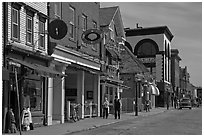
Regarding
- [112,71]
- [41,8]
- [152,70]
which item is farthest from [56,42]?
[152,70]

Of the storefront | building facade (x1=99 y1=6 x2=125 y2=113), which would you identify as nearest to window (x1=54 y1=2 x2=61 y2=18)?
the storefront

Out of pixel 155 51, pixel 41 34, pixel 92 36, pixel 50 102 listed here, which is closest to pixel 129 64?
pixel 155 51

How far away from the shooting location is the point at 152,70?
233 ft

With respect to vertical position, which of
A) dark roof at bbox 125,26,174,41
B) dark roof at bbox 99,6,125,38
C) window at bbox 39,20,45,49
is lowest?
window at bbox 39,20,45,49

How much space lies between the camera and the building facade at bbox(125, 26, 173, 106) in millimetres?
69250

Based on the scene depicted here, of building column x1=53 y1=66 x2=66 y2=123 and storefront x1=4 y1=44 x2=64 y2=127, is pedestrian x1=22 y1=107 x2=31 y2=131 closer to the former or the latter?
storefront x1=4 y1=44 x2=64 y2=127

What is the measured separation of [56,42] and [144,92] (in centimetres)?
3208

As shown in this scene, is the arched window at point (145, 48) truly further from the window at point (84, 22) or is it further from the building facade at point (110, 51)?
the window at point (84, 22)

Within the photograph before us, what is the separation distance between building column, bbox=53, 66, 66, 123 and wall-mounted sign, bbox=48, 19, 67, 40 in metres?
3.36

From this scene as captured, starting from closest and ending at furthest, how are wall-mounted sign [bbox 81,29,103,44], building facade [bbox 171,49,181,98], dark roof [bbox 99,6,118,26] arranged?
wall-mounted sign [bbox 81,29,103,44] → dark roof [bbox 99,6,118,26] → building facade [bbox 171,49,181,98]

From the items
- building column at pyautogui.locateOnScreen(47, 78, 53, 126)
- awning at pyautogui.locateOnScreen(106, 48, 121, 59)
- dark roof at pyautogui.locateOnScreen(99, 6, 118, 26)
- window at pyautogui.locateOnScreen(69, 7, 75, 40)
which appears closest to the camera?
building column at pyautogui.locateOnScreen(47, 78, 53, 126)

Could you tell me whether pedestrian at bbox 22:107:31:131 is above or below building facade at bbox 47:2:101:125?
below

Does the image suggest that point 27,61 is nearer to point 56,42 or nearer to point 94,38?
point 56,42

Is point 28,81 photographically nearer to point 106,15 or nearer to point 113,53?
point 113,53
